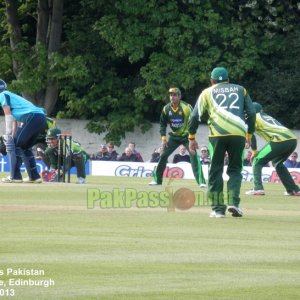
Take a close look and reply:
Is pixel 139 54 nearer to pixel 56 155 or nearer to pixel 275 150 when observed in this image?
pixel 56 155

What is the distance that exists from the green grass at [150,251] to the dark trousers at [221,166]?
0.29 m

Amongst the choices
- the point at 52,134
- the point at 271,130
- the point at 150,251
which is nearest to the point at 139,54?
the point at 52,134

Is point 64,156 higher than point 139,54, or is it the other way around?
point 139,54

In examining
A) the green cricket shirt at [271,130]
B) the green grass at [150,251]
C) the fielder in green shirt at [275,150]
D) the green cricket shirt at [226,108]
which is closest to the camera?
the green grass at [150,251]

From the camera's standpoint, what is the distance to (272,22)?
4128 cm

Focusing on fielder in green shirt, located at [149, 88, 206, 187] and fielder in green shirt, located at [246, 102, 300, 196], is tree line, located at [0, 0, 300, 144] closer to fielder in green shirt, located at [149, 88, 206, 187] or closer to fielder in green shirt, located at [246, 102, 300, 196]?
fielder in green shirt, located at [149, 88, 206, 187]

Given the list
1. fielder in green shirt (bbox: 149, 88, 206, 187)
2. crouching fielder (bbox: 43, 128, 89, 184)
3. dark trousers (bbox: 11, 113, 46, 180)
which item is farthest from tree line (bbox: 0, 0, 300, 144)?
dark trousers (bbox: 11, 113, 46, 180)

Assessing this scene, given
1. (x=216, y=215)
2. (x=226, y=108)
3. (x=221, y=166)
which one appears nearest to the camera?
(x=226, y=108)

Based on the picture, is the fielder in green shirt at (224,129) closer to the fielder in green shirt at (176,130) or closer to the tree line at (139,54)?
the fielder in green shirt at (176,130)

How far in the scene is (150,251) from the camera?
38.2 ft

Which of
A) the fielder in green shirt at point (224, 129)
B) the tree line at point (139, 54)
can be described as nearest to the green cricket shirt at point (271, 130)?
the fielder in green shirt at point (224, 129)

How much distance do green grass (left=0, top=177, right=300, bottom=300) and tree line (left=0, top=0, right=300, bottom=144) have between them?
21674mm

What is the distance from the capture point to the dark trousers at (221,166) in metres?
15.9

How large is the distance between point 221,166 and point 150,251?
14.8 ft
